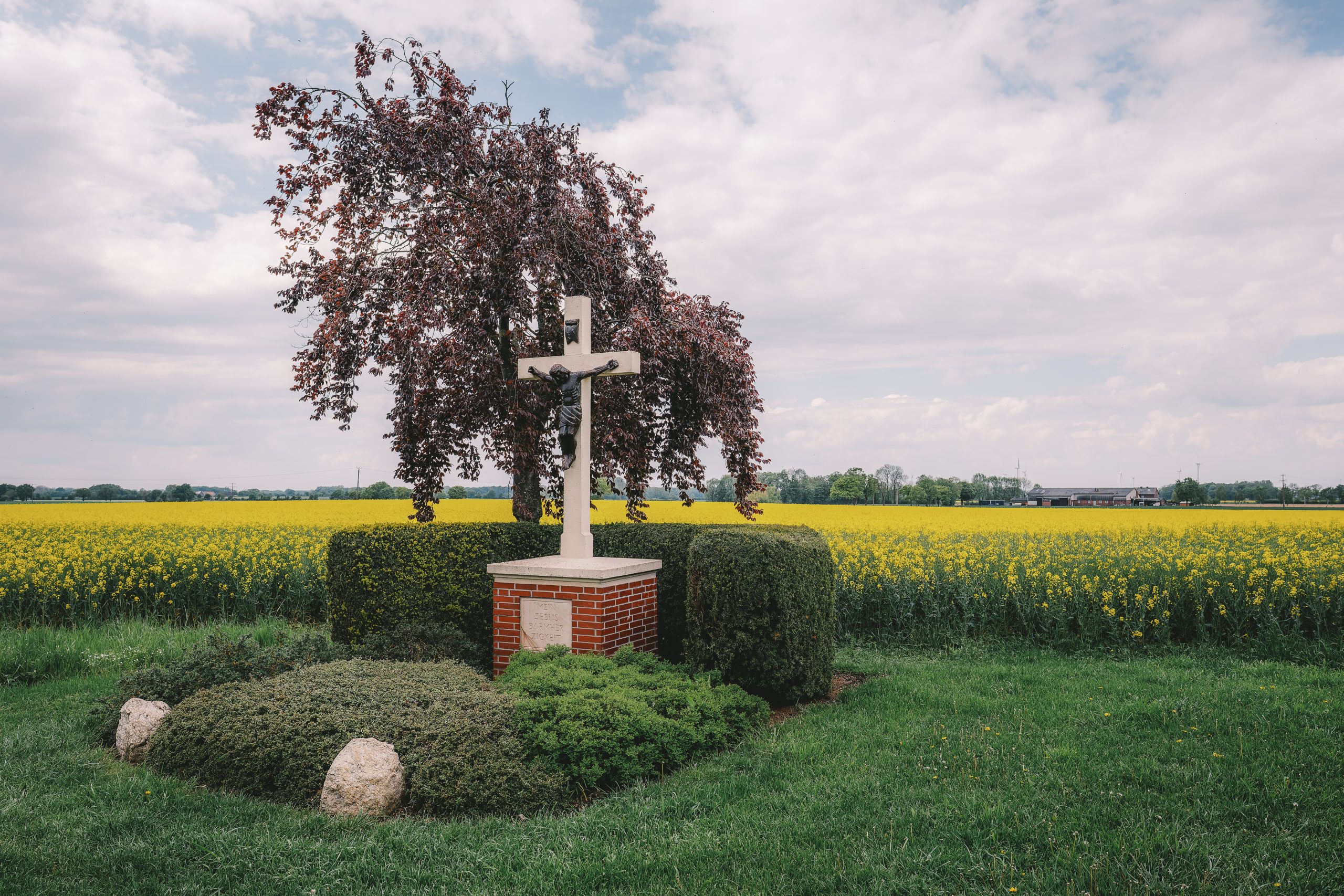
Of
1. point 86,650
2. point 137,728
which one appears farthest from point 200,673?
point 86,650

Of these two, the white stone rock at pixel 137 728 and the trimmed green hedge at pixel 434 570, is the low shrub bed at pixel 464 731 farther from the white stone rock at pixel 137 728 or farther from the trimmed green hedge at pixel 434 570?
the trimmed green hedge at pixel 434 570

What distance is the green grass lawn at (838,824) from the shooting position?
3.68 m

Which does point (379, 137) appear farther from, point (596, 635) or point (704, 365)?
point (596, 635)

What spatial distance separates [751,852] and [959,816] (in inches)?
45.9

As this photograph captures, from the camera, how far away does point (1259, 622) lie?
347 inches

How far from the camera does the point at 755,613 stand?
20.9 ft

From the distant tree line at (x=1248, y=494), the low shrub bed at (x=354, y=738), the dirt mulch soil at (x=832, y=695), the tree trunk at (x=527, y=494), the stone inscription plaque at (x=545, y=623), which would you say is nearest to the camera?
the low shrub bed at (x=354, y=738)

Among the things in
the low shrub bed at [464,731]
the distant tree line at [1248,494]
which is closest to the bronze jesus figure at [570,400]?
the low shrub bed at [464,731]

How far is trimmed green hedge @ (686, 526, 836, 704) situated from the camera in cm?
635

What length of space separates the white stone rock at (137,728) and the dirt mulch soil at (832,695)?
14.9ft

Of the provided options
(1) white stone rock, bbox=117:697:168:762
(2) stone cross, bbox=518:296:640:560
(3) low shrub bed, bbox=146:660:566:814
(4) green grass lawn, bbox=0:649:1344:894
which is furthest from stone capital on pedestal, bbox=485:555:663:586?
(1) white stone rock, bbox=117:697:168:762

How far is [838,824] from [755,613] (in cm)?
230

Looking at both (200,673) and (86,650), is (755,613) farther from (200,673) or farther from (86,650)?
(86,650)

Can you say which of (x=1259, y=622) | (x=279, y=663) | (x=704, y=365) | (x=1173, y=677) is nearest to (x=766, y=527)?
(x=704, y=365)
